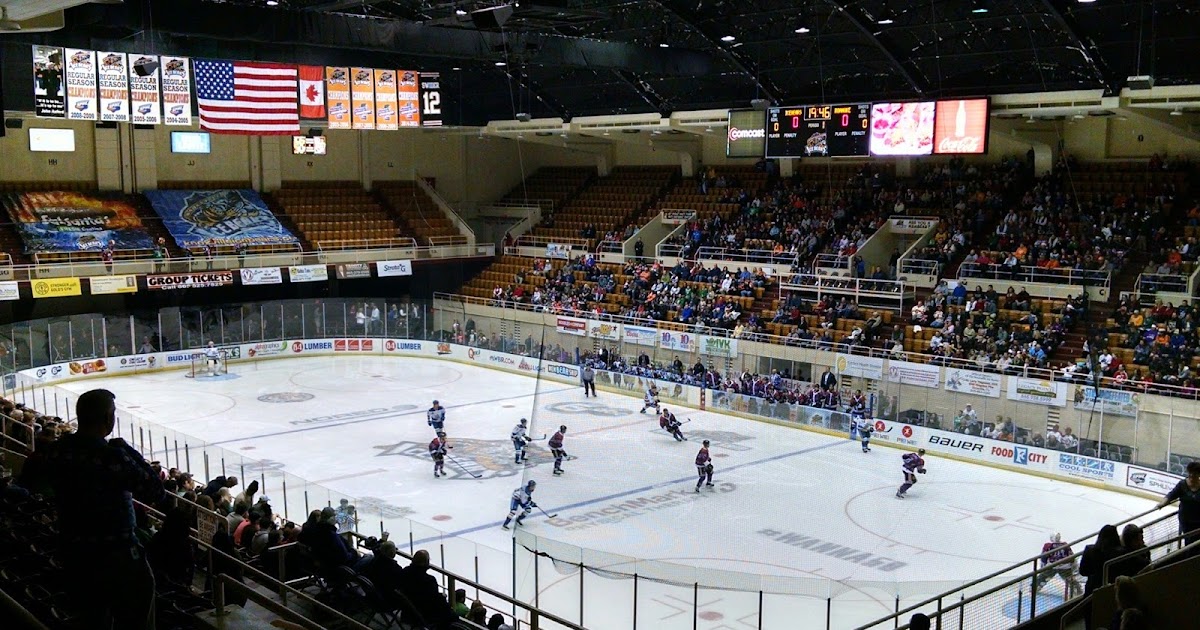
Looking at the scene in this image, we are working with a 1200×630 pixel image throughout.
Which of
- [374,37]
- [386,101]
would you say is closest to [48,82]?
[374,37]

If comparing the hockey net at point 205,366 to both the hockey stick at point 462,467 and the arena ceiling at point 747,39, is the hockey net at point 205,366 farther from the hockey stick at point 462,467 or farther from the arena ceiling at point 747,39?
the hockey stick at point 462,467

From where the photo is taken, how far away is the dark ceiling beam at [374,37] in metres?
22.2

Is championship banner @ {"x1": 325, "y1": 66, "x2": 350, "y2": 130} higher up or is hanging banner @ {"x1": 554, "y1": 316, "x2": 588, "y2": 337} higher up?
championship banner @ {"x1": 325, "y1": 66, "x2": 350, "y2": 130}

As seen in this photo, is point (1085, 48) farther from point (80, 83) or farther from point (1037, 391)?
point (80, 83)

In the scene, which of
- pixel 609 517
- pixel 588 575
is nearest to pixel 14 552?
pixel 588 575

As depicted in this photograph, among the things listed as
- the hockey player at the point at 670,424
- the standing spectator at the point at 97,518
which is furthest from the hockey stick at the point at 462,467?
the standing spectator at the point at 97,518

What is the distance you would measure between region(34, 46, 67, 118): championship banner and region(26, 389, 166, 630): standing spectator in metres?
23.4

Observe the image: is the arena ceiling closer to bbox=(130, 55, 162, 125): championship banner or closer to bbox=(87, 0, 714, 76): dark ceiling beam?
bbox=(87, 0, 714, 76): dark ceiling beam

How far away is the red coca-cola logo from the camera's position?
1035 inches

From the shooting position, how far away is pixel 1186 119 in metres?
27.0

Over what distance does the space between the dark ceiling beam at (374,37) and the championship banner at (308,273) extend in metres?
11.9

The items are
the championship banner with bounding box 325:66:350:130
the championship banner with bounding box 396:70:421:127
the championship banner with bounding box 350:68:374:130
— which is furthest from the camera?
the championship banner with bounding box 396:70:421:127

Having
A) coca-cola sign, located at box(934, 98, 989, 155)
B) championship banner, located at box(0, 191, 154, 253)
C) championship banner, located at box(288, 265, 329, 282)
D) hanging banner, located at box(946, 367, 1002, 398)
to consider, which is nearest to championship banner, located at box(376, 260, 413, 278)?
championship banner, located at box(288, 265, 329, 282)

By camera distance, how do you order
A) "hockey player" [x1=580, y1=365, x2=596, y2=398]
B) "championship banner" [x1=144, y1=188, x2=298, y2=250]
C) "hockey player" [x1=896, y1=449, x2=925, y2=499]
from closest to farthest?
"hockey player" [x1=896, y1=449, x2=925, y2=499]
"hockey player" [x1=580, y1=365, x2=596, y2=398]
"championship banner" [x1=144, y1=188, x2=298, y2=250]
